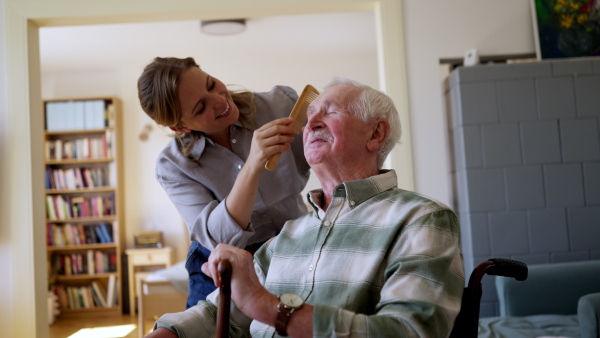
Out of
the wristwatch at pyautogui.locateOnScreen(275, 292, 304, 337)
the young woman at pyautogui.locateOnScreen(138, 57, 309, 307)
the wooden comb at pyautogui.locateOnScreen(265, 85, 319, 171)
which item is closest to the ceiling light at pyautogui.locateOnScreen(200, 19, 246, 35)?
the young woman at pyautogui.locateOnScreen(138, 57, 309, 307)

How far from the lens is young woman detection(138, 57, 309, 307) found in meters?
1.79

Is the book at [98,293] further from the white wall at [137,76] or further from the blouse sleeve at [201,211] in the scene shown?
the blouse sleeve at [201,211]

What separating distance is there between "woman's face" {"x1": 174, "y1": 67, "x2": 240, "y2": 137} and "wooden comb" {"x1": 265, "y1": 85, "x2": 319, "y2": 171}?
0.87 ft

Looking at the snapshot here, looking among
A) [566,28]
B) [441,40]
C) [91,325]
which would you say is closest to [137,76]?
[91,325]

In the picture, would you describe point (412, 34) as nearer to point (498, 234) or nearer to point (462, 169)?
point (462, 169)

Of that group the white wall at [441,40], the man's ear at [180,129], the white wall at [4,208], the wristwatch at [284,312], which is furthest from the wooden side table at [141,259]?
the wristwatch at [284,312]

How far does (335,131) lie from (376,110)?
0.12 m

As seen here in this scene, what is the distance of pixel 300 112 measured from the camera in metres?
1.68

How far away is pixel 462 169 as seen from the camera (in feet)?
11.0

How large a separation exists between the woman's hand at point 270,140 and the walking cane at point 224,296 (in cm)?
49

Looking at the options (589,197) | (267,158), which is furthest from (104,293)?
(267,158)

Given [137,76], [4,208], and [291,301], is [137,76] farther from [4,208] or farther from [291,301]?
[291,301]

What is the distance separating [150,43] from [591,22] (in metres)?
4.29

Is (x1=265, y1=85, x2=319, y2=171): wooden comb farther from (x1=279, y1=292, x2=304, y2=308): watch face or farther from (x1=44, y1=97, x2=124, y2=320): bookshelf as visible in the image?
(x1=44, y1=97, x2=124, y2=320): bookshelf
